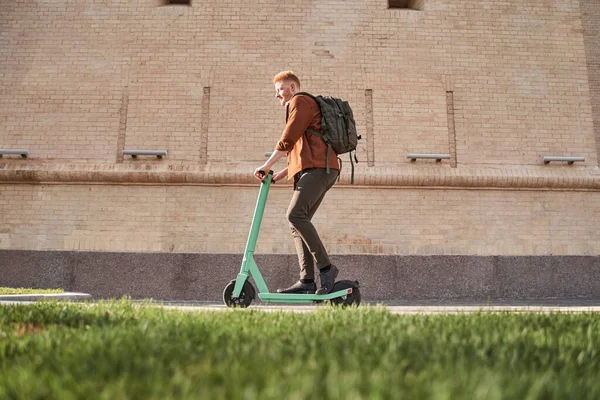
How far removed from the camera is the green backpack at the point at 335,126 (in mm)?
4141

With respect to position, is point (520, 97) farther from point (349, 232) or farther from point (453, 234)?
point (349, 232)

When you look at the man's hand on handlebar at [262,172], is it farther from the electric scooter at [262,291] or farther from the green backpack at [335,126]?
the green backpack at [335,126]

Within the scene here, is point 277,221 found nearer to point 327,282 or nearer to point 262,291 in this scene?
point 262,291

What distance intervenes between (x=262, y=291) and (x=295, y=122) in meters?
1.46

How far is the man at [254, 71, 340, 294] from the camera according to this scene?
402 centimetres

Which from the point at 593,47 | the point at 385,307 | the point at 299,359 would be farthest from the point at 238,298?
the point at 593,47

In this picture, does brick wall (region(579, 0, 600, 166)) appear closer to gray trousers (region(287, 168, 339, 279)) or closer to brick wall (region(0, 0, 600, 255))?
brick wall (region(0, 0, 600, 255))

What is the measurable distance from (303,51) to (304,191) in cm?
628

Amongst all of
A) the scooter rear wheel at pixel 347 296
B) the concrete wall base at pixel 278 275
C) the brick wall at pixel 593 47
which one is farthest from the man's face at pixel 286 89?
the brick wall at pixel 593 47

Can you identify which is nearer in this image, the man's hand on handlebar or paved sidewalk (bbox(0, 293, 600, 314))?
paved sidewalk (bbox(0, 293, 600, 314))

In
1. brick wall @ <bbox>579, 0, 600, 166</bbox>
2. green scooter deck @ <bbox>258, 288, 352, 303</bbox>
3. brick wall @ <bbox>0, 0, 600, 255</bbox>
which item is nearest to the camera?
green scooter deck @ <bbox>258, 288, 352, 303</bbox>

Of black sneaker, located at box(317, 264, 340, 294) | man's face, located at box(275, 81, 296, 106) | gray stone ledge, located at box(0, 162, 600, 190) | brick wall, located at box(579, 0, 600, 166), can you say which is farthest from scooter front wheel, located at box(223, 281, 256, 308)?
brick wall, located at box(579, 0, 600, 166)

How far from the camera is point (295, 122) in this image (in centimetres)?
403

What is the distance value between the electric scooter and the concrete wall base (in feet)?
13.3
